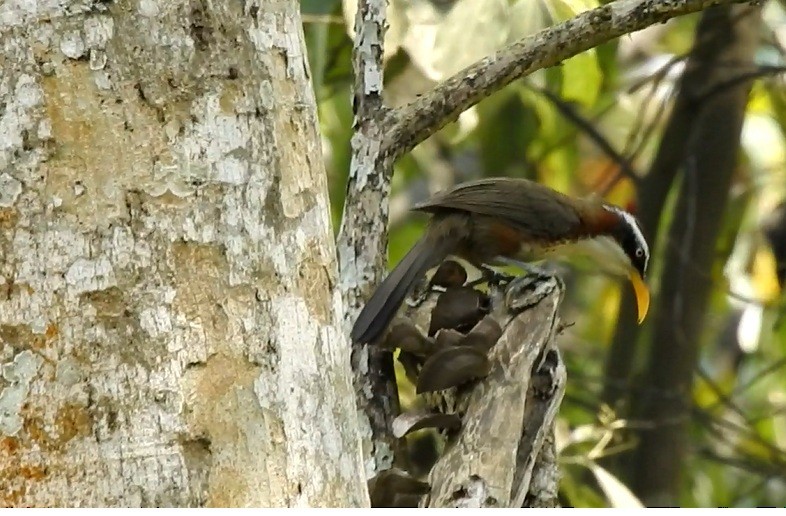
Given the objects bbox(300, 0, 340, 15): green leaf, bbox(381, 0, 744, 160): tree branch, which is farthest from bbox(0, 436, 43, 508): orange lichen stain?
bbox(300, 0, 340, 15): green leaf

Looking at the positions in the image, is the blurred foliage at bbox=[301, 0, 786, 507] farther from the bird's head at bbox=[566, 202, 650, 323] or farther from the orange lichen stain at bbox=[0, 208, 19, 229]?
the orange lichen stain at bbox=[0, 208, 19, 229]

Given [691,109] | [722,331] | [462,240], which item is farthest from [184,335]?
[722,331]

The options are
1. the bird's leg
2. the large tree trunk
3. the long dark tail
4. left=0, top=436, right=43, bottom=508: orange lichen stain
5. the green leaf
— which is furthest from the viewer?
the large tree trunk

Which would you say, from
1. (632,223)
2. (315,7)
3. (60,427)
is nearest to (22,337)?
(60,427)

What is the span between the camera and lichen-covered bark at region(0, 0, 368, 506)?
63.1 inches

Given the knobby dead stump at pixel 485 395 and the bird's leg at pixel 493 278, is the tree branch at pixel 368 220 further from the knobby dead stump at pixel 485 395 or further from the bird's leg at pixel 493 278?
the bird's leg at pixel 493 278

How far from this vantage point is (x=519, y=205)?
3809mm

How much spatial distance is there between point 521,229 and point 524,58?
4.28 feet

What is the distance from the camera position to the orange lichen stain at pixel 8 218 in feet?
5.32

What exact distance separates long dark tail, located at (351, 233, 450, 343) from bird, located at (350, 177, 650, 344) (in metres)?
0.01

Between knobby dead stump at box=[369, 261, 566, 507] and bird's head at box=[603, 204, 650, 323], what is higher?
bird's head at box=[603, 204, 650, 323]

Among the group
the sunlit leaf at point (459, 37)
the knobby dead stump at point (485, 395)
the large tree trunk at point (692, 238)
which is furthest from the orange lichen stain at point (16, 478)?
the large tree trunk at point (692, 238)

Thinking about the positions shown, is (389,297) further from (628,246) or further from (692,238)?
(692,238)

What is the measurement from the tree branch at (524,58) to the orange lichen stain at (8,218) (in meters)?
1.12
